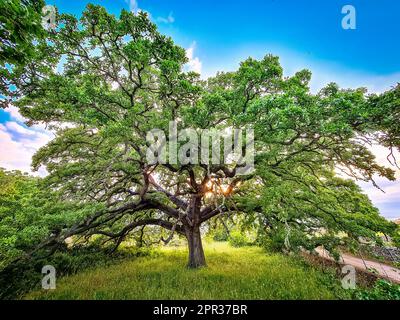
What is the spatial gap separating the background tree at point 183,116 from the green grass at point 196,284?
193 centimetres

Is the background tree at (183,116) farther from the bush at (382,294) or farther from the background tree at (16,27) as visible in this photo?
the background tree at (16,27)

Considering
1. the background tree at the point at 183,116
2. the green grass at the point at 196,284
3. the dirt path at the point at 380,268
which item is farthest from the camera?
the dirt path at the point at 380,268

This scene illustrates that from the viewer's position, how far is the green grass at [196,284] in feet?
24.2

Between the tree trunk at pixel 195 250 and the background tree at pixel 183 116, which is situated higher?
the background tree at pixel 183 116

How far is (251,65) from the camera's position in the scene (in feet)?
23.8

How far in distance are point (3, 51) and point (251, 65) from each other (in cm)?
672

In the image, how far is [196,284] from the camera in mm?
8508

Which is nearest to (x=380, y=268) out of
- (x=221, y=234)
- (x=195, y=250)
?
(x=221, y=234)

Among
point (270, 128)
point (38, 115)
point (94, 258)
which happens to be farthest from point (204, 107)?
point (94, 258)

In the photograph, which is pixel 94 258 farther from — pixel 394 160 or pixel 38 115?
pixel 394 160

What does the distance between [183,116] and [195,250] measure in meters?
8.32

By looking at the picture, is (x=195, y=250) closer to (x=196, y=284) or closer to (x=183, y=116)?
(x=196, y=284)

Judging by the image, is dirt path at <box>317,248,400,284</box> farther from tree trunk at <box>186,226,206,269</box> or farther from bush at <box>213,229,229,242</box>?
bush at <box>213,229,229,242</box>

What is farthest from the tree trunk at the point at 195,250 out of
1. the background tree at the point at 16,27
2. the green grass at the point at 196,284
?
the background tree at the point at 16,27
